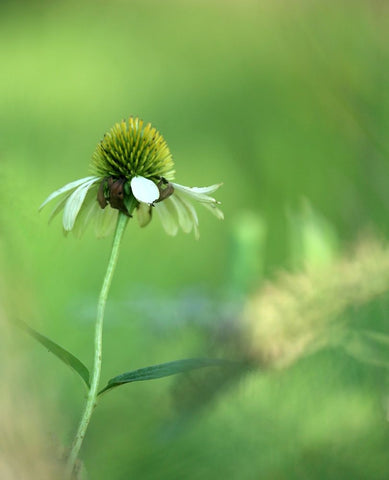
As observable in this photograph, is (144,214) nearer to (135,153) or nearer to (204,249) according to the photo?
(135,153)

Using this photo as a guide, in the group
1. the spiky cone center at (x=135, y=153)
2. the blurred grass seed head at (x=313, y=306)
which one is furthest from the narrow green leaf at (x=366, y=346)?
the spiky cone center at (x=135, y=153)

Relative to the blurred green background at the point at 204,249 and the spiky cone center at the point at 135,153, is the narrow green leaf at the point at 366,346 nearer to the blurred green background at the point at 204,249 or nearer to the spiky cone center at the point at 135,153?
the blurred green background at the point at 204,249

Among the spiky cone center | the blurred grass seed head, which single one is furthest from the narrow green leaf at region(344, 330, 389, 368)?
the spiky cone center

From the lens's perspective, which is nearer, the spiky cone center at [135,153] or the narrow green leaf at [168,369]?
the narrow green leaf at [168,369]

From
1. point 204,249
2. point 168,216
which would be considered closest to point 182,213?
point 168,216

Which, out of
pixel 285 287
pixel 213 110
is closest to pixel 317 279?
pixel 285 287

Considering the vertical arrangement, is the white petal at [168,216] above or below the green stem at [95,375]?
above

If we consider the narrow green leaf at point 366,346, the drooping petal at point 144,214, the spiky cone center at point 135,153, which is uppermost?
the spiky cone center at point 135,153
